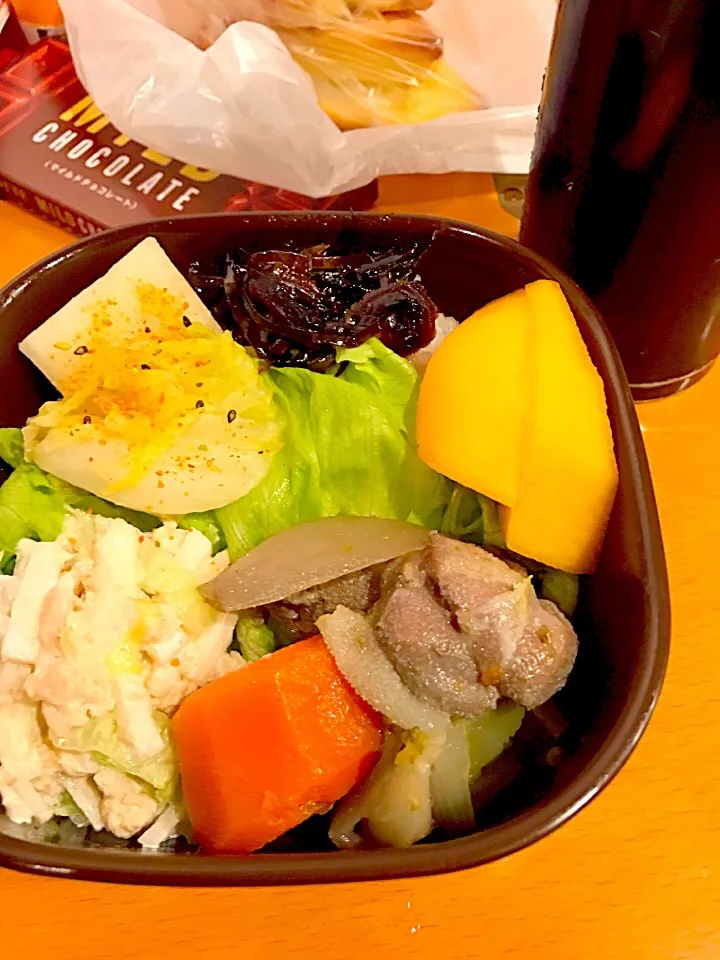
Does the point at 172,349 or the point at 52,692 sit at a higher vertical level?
the point at 172,349

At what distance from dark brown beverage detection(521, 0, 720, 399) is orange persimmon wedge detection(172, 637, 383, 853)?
465 millimetres

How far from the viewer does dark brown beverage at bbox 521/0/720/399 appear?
2.16ft

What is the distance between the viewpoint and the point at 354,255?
0.80 m

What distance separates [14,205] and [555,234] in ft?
2.38

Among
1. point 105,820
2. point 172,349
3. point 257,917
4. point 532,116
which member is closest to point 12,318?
point 172,349

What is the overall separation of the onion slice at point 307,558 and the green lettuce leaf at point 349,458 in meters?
0.05

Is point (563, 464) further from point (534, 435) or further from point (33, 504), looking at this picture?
point (33, 504)

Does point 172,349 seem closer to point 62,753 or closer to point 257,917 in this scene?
point 62,753

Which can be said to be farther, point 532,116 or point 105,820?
point 532,116

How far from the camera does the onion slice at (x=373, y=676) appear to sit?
0.60 metres

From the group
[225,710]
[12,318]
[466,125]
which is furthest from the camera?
[466,125]

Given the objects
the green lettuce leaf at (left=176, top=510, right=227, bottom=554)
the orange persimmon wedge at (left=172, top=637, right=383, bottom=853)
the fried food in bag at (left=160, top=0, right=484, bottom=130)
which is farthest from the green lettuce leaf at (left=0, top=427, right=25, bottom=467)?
the fried food in bag at (left=160, top=0, right=484, bottom=130)

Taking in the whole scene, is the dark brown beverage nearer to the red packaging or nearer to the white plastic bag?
the white plastic bag

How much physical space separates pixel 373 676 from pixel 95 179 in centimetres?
79
